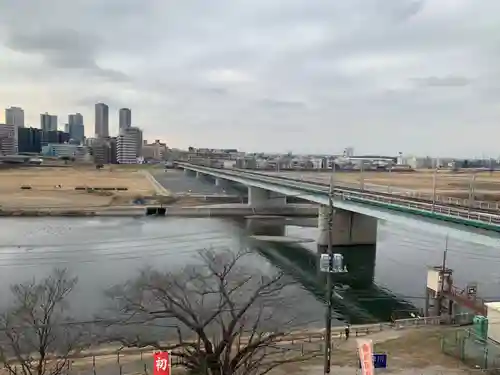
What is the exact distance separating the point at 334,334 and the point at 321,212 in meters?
29.1

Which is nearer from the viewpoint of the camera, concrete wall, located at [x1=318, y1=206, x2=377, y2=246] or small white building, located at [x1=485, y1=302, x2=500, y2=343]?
small white building, located at [x1=485, y1=302, x2=500, y2=343]

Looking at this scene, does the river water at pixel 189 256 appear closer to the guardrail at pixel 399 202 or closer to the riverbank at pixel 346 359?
the guardrail at pixel 399 202

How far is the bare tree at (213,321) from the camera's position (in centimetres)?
1389

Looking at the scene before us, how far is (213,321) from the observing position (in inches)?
901

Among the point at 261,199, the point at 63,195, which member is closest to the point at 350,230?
the point at 261,199

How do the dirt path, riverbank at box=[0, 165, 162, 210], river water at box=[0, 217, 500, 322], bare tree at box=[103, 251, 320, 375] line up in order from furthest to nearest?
riverbank at box=[0, 165, 162, 210] → river water at box=[0, 217, 500, 322] → the dirt path → bare tree at box=[103, 251, 320, 375]

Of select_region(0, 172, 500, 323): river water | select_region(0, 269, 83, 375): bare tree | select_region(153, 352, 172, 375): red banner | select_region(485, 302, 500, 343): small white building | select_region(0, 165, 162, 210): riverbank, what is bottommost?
select_region(0, 172, 500, 323): river water

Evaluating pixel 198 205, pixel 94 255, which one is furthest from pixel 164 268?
pixel 198 205

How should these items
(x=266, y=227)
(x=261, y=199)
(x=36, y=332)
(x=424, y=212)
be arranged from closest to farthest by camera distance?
(x=36, y=332)
(x=424, y=212)
(x=266, y=227)
(x=261, y=199)

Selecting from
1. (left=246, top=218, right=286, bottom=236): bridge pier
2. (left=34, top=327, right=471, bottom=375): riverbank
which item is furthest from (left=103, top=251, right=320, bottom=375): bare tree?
(left=246, top=218, right=286, bottom=236): bridge pier

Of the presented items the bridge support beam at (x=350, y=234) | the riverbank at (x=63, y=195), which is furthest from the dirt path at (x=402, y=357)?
the riverbank at (x=63, y=195)

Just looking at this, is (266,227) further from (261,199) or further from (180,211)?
(180,211)

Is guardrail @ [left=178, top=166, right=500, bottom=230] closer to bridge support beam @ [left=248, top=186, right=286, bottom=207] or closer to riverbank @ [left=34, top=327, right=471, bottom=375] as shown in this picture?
riverbank @ [left=34, top=327, right=471, bottom=375]

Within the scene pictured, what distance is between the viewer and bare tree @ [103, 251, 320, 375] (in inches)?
547
